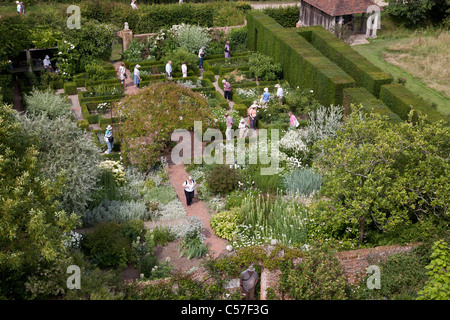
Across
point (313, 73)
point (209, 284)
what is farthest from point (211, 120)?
point (209, 284)

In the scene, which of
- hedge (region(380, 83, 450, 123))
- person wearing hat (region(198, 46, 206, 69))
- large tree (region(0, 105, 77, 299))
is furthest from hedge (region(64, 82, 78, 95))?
hedge (region(380, 83, 450, 123))

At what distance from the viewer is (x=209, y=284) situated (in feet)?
45.6

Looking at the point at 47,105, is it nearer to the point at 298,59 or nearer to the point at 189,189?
the point at 189,189

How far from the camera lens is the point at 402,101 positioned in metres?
21.8

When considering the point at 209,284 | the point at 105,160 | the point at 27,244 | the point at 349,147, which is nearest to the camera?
the point at 27,244

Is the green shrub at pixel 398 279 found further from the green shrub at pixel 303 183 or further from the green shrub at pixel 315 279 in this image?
the green shrub at pixel 303 183

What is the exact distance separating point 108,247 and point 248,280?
163 inches

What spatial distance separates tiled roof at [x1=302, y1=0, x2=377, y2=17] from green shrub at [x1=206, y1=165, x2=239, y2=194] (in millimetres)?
15520

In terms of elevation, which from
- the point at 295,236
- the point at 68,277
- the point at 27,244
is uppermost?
the point at 27,244

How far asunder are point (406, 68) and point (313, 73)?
23.6ft

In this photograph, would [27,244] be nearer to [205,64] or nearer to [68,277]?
[68,277]

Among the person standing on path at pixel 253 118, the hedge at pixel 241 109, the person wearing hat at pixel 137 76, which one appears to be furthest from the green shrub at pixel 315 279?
the person wearing hat at pixel 137 76


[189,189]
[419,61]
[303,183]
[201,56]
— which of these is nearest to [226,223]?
[189,189]

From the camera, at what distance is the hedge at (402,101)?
69.2 feet
